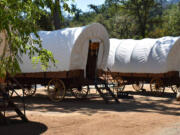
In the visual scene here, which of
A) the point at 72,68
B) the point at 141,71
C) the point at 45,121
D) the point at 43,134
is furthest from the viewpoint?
the point at 141,71

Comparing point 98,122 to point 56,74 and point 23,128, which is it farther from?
point 56,74

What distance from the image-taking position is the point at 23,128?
7.43 m

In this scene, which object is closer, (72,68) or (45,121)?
(45,121)

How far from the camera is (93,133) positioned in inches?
275

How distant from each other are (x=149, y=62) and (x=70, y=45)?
459 cm

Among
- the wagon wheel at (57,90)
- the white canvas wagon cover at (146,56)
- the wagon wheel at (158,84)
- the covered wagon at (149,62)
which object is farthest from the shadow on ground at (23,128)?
the wagon wheel at (158,84)

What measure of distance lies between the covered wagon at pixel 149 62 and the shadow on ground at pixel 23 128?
22.2 ft

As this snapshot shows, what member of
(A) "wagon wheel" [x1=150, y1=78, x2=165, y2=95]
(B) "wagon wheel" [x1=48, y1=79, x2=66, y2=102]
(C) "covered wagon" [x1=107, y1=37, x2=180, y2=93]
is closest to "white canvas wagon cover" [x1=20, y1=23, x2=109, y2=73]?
(B) "wagon wheel" [x1=48, y1=79, x2=66, y2=102]

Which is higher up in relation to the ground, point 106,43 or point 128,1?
point 128,1

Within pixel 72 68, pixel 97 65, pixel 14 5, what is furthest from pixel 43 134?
pixel 97 65

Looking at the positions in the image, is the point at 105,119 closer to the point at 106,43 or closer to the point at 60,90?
the point at 60,90

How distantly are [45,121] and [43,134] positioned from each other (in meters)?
1.52

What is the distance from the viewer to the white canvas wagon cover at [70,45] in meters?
12.4

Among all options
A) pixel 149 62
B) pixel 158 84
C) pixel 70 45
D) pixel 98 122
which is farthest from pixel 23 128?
pixel 158 84
